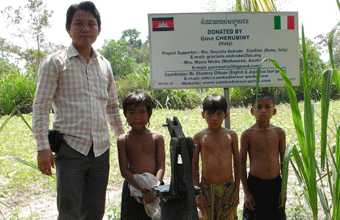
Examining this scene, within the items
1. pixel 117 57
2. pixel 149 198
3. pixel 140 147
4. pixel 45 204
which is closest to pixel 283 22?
pixel 140 147

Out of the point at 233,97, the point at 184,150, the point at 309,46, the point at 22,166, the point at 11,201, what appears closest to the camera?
the point at 184,150

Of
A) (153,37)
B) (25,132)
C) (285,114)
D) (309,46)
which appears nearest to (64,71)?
(153,37)

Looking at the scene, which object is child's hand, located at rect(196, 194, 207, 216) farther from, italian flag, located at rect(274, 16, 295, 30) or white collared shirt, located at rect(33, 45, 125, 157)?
italian flag, located at rect(274, 16, 295, 30)

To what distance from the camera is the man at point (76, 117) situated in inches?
73.9

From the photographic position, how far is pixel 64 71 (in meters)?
1.92

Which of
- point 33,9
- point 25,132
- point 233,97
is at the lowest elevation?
point 25,132

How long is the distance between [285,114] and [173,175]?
703 centimetres

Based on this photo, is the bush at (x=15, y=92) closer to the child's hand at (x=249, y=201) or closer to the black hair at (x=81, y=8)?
the black hair at (x=81, y=8)

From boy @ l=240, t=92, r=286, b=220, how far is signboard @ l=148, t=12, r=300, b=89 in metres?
0.60

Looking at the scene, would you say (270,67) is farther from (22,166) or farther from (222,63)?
(22,166)

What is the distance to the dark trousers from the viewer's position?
1902 mm

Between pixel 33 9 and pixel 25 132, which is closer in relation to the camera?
pixel 25 132

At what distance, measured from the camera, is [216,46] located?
281 cm

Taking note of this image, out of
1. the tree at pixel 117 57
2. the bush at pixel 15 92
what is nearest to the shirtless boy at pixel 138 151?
the bush at pixel 15 92
